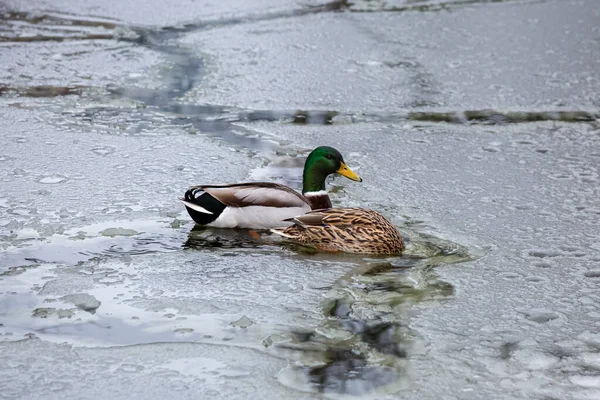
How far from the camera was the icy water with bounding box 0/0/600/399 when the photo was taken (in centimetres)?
362

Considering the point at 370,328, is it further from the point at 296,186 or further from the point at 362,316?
the point at 296,186

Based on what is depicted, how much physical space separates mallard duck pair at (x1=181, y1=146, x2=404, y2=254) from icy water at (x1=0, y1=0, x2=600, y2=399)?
0.10 m

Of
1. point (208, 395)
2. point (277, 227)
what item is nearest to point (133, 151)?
point (277, 227)

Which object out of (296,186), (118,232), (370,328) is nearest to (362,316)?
(370,328)

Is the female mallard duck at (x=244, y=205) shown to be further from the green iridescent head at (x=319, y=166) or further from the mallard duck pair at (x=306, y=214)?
the green iridescent head at (x=319, y=166)

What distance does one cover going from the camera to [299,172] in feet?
20.1

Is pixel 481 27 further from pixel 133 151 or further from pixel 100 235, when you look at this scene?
pixel 100 235

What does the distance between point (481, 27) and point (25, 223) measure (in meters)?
6.73

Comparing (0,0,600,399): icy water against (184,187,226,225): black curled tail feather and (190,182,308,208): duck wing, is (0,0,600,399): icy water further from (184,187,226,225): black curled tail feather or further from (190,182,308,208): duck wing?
(190,182,308,208): duck wing

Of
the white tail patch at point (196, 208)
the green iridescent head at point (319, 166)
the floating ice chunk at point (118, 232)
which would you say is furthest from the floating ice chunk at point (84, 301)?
the green iridescent head at point (319, 166)

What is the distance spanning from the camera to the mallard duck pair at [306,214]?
4.85m

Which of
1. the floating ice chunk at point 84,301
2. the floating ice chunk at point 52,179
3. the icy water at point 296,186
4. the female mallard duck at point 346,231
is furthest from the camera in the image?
the floating ice chunk at point 52,179

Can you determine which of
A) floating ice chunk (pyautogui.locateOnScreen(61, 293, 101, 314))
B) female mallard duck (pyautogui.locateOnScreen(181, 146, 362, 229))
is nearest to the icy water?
floating ice chunk (pyautogui.locateOnScreen(61, 293, 101, 314))

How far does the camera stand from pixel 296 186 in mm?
5859
